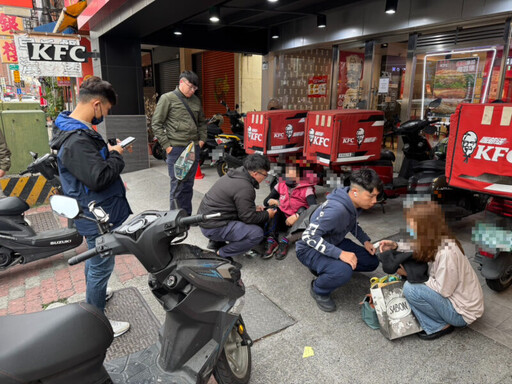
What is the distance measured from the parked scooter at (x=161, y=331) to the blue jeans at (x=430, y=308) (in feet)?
4.27

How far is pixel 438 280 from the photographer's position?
2541 mm

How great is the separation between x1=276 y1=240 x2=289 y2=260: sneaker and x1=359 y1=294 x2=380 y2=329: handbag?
50.8 inches

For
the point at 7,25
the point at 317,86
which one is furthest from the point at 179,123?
the point at 7,25

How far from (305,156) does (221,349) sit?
371 centimetres

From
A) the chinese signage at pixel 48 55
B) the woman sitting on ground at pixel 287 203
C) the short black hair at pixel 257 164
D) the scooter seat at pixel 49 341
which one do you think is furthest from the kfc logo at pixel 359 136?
the chinese signage at pixel 48 55

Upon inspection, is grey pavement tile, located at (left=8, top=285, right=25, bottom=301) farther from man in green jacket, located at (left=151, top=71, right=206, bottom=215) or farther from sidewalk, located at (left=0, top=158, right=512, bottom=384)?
man in green jacket, located at (left=151, top=71, right=206, bottom=215)

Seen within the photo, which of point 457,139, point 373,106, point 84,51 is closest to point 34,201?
point 84,51

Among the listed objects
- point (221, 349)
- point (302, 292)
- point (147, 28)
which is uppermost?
point (147, 28)

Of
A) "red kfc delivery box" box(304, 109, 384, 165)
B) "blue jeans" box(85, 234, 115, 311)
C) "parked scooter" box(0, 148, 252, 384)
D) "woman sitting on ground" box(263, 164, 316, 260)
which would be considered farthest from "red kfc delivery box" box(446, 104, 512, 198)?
"blue jeans" box(85, 234, 115, 311)

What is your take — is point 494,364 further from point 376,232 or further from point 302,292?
point 376,232

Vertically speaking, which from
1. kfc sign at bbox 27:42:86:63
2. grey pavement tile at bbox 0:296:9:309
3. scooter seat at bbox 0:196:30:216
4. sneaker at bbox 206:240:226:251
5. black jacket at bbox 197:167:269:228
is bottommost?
grey pavement tile at bbox 0:296:9:309

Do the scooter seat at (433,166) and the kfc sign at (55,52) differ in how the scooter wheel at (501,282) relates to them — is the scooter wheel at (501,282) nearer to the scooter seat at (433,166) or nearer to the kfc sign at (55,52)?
the scooter seat at (433,166)

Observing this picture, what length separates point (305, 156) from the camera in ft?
17.5

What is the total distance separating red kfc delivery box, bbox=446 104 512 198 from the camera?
2.86 meters
